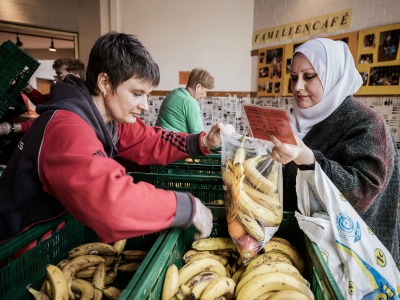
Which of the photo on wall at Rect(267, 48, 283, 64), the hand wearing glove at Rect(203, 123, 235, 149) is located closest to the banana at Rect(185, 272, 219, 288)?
the hand wearing glove at Rect(203, 123, 235, 149)

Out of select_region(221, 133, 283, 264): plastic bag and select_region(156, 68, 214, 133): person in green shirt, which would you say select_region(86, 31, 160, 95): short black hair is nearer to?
select_region(221, 133, 283, 264): plastic bag

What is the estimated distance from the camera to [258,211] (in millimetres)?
1081

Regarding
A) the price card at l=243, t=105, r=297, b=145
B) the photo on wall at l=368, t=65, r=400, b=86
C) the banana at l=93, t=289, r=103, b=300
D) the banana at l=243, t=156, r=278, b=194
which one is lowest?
the banana at l=93, t=289, r=103, b=300

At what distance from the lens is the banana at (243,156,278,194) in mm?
1141

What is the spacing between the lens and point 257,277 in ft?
3.09

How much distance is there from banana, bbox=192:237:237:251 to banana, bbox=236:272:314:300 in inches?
10.0

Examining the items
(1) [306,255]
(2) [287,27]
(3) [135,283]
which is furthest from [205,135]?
(2) [287,27]

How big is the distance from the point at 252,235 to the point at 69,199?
0.66 meters

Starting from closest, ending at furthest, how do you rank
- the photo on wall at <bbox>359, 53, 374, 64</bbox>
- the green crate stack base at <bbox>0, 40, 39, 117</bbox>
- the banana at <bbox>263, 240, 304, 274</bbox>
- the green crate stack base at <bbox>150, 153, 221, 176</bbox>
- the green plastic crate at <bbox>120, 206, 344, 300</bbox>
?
the green plastic crate at <bbox>120, 206, 344, 300</bbox>
the banana at <bbox>263, 240, 304, 274</bbox>
the green crate stack base at <bbox>150, 153, 221, 176</bbox>
the green crate stack base at <bbox>0, 40, 39, 117</bbox>
the photo on wall at <bbox>359, 53, 374, 64</bbox>

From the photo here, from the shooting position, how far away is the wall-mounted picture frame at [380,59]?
106 inches

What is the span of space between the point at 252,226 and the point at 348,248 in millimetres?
353

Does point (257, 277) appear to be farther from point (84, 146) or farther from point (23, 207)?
point (23, 207)

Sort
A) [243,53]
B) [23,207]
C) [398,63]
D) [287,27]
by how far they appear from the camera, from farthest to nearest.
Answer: [243,53]
[287,27]
[398,63]
[23,207]

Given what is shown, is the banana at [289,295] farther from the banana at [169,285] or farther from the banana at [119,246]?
the banana at [119,246]
